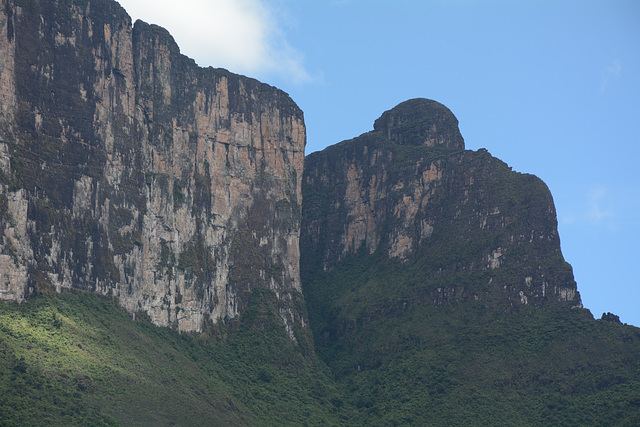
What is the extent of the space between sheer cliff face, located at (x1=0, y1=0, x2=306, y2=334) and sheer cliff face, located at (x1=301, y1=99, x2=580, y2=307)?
10.4 metres

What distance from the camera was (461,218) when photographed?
14688 centimetres

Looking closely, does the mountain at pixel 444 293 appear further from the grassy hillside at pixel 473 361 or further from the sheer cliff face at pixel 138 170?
the sheer cliff face at pixel 138 170

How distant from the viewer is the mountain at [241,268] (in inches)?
4678

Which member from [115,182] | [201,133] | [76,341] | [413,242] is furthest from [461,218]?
[76,341]

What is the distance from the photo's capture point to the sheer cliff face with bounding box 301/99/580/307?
459 feet

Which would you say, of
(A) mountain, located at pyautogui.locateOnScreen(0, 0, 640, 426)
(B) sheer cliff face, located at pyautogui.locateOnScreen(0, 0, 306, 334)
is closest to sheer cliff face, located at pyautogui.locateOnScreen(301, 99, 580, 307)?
(A) mountain, located at pyautogui.locateOnScreen(0, 0, 640, 426)

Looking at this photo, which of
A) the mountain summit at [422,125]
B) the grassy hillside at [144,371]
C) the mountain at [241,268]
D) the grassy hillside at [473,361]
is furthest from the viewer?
the mountain summit at [422,125]

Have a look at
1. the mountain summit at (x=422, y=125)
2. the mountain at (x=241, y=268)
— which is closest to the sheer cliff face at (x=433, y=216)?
the mountain summit at (x=422, y=125)

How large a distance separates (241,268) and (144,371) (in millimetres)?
27102

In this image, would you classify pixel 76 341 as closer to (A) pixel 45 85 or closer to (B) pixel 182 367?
(B) pixel 182 367

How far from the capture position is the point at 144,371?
117812mm

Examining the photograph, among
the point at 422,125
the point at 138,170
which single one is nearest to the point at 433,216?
the point at 422,125

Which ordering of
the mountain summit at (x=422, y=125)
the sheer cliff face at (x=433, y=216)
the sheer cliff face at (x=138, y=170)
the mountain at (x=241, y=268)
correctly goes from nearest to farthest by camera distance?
1. the mountain at (x=241, y=268)
2. the sheer cliff face at (x=138, y=170)
3. the sheer cliff face at (x=433, y=216)
4. the mountain summit at (x=422, y=125)

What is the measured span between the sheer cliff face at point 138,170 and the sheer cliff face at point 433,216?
1040 cm
